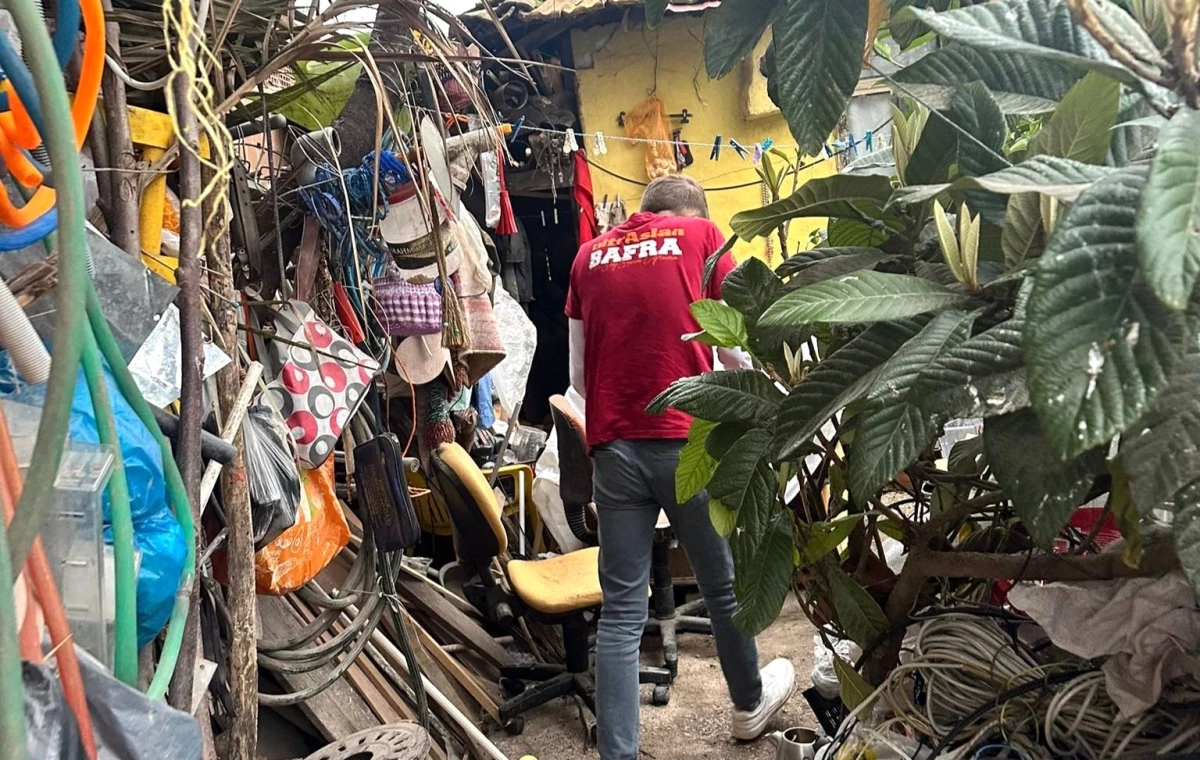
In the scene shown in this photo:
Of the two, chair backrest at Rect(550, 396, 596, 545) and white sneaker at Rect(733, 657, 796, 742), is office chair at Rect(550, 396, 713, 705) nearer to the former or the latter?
chair backrest at Rect(550, 396, 596, 545)

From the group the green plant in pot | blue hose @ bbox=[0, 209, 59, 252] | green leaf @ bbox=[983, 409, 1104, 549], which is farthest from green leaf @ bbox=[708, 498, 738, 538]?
blue hose @ bbox=[0, 209, 59, 252]

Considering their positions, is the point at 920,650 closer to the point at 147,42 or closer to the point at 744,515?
the point at 744,515

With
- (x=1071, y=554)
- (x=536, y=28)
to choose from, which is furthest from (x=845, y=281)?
(x=536, y=28)

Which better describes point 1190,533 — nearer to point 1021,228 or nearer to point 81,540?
point 1021,228

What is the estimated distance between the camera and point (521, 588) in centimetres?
271

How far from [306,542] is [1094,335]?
190cm

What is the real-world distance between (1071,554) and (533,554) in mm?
2785

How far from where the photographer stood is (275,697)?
6.79 feet

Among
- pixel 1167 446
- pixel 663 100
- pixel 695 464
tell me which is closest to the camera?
pixel 1167 446

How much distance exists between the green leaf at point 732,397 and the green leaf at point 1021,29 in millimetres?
479

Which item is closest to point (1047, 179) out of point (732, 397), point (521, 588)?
point (732, 397)

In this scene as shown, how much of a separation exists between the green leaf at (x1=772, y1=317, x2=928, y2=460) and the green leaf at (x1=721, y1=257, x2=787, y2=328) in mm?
256

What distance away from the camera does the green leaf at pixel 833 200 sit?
919mm

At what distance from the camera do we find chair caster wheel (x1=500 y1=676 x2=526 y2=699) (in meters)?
2.84
